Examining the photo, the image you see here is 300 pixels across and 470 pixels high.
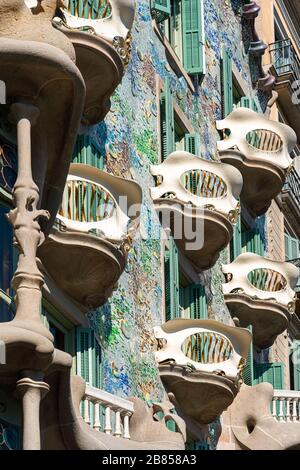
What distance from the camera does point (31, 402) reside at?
19641 mm

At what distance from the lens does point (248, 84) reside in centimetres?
3659

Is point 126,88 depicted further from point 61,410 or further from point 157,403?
point 61,410

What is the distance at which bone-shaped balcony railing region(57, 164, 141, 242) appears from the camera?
76.8ft

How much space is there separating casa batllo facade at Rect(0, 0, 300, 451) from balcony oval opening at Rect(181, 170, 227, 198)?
0.03 m

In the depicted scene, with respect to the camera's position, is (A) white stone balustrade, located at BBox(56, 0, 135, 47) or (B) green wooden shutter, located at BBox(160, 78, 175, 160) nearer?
(A) white stone balustrade, located at BBox(56, 0, 135, 47)

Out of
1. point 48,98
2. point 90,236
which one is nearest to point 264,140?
point 90,236

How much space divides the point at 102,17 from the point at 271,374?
1086 cm

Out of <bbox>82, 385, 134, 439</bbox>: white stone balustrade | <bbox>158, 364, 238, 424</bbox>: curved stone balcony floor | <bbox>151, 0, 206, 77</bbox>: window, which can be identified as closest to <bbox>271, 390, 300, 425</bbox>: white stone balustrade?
<bbox>158, 364, 238, 424</bbox>: curved stone balcony floor

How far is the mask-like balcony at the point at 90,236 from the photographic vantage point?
2330 centimetres

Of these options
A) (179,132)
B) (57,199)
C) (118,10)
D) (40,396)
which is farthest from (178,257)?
(40,396)

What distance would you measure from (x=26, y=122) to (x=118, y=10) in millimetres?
4073

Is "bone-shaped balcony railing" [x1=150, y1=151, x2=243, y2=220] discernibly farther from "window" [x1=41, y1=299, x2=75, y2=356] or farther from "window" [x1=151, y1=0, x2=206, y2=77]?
"window" [x1=41, y1=299, x2=75, y2=356]

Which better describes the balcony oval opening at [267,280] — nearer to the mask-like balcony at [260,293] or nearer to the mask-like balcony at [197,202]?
the mask-like balcony at [260,293]

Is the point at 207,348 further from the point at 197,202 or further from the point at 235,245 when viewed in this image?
the point at 235,245
